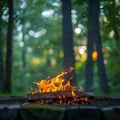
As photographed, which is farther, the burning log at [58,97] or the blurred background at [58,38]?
the blurred background at [58,38]

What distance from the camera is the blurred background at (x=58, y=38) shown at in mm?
17502

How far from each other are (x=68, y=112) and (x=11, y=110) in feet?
3.96

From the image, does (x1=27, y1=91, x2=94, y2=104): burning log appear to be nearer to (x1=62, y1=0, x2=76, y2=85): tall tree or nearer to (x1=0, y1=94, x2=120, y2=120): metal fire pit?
(x1=0, y1=94, x2=120, y2=120): metal fire pit

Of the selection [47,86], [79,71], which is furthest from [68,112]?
[79,71]

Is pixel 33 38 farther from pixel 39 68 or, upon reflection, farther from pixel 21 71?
pixel 39 68

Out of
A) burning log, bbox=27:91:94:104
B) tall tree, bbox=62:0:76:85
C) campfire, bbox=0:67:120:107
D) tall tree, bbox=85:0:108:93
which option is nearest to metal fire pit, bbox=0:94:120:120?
campfire, bbox=0:67:120:107

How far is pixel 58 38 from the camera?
32.1m

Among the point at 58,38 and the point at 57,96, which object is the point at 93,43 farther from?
the point at 57,96

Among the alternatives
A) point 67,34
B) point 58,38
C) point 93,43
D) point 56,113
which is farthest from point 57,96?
point 58,38

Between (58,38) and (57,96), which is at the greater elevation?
(58,38)

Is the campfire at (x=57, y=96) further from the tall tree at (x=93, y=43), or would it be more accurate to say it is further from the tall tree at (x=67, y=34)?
the tall tree at (x=93, y=43)

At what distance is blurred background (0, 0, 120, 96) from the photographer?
57.4 feet

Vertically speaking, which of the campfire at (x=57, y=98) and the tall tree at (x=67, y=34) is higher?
the tall tree at (x=67, y=34)

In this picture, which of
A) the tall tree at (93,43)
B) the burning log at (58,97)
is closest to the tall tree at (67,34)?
the tall tree at (93,43)
